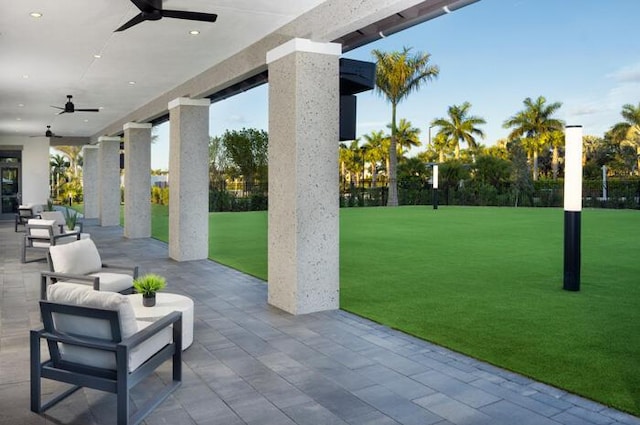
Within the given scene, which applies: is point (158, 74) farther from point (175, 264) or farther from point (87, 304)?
point (87, 304)

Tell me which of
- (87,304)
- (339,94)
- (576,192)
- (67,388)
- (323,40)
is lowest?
(67,388)

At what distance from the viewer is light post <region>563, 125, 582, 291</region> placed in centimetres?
763

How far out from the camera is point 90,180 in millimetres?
24406

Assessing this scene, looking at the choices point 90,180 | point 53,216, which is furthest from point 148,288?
point 90,180

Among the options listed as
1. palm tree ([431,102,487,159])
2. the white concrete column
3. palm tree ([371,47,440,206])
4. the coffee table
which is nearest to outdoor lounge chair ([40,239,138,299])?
the coffee table

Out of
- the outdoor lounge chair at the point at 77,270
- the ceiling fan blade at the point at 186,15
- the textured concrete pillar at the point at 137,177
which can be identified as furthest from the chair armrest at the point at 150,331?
the textured concrete pillar at the point at 137,177

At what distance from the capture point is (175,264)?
34.3 ft

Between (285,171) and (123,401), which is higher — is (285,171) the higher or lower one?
the higher one

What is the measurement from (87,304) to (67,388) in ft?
3.33

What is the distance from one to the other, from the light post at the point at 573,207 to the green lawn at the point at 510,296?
28 cm

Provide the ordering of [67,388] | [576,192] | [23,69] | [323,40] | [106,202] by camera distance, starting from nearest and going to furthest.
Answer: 1. [67,388]
2. [323,40]
3. [576,192]
4. [23,69]
5. [106,202]

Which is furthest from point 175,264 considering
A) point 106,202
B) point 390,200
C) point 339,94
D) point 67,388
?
point 390,200

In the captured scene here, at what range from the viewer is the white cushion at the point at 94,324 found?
348cm

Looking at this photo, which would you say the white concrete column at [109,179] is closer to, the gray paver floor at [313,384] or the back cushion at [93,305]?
the gray paver floor at [313,384]
